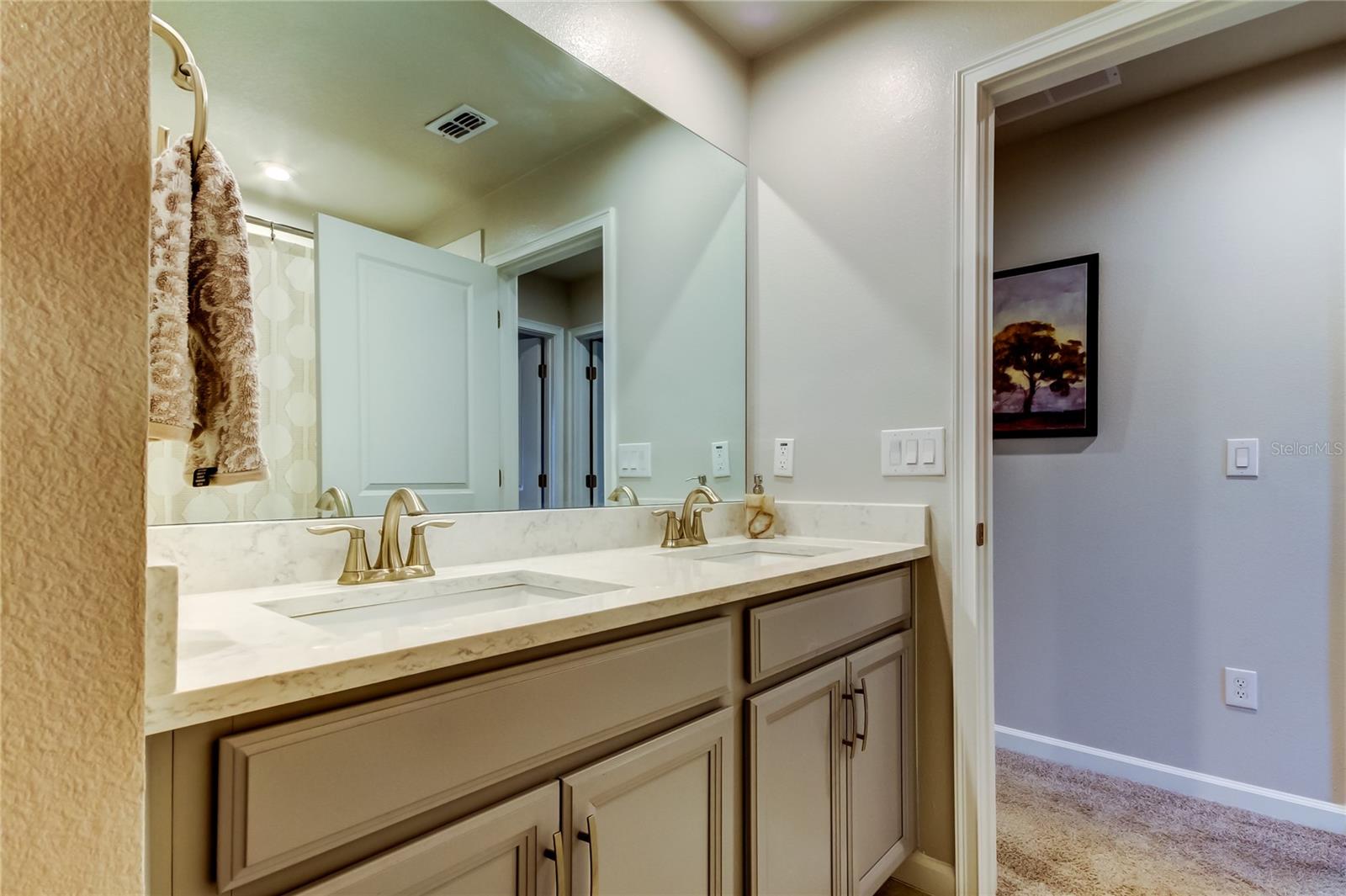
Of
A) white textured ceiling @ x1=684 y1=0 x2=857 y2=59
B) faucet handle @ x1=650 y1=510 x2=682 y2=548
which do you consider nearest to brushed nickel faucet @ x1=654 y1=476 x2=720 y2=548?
faucet handle @ x1=650 y1=510 x2=682 y2=548

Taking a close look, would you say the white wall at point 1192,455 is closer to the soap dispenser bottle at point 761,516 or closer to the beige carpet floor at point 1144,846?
the beige carpet floor at point 1144,846

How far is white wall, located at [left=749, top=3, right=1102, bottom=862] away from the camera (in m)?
1.63

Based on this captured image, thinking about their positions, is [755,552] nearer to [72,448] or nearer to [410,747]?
[410,747]

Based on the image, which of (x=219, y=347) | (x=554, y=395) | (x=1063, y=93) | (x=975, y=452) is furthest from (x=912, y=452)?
(x=219, y=347)

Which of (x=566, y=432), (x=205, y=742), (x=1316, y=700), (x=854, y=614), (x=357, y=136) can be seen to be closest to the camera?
(x=205, y=742)

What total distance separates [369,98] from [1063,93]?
2.00 m

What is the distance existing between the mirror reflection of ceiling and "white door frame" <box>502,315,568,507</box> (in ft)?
1.02

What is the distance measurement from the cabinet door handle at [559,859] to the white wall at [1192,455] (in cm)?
218

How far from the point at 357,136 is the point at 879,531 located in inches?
55.9

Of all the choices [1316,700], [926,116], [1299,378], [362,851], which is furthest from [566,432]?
[1316,700]

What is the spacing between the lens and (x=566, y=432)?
5.15ft

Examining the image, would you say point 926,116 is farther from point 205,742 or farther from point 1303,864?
point 1303,864

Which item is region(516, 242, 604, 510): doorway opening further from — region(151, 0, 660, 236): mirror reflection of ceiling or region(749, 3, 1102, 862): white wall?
region(749, 3, 1102, 862): white wall

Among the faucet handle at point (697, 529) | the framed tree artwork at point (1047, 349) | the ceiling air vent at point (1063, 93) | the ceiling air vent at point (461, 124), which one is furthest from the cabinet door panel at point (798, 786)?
the ceiling air vent at point (1063, 93)
